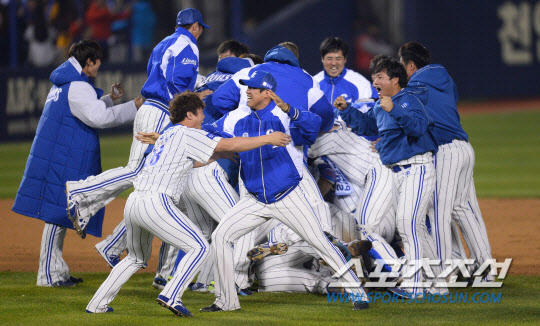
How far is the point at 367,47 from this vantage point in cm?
2150

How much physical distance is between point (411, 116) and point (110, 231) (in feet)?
15.6

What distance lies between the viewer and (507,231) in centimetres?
925

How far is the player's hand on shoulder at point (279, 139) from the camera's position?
533 cm

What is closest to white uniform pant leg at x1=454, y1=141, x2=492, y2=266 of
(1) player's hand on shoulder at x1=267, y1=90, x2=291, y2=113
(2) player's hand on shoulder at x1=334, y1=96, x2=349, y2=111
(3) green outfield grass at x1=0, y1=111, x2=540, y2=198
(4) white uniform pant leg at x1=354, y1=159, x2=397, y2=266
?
(4) white uniform pant leg at x1=354, y1=159, x2=397, y2=266

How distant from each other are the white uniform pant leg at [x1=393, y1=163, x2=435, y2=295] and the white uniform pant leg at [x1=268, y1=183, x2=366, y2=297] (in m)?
0.70

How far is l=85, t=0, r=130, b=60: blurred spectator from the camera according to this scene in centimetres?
1630

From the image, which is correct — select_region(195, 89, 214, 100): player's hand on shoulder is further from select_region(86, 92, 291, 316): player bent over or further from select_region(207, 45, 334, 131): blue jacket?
select_region(86, 92, 291, 316): player bent over

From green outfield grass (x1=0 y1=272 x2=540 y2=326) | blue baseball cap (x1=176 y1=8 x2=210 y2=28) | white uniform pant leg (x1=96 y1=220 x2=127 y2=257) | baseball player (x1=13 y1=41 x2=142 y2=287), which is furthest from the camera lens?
blue baseball cap (x1=176 y1=8 x2=210 y2=28)

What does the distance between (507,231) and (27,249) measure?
537 cm

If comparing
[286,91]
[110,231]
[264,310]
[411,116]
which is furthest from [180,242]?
[110,231]

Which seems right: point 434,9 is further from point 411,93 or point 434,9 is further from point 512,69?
point 411,93

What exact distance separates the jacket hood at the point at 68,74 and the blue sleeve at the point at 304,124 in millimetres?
2226

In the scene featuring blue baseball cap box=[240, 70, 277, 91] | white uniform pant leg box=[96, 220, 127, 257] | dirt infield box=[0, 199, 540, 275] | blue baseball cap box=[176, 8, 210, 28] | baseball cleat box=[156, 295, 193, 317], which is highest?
blue baseball cap box=[176, 8, 210, 28]

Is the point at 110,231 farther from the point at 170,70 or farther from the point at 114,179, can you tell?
the point at 170,70
